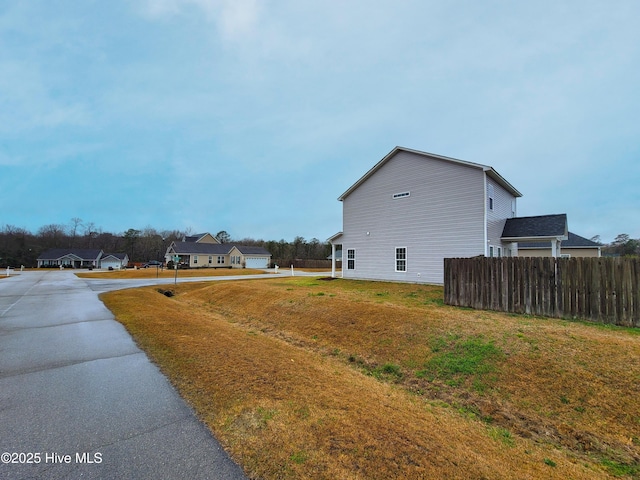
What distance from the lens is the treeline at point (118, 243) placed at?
65.4 m

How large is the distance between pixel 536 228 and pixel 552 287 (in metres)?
9.10

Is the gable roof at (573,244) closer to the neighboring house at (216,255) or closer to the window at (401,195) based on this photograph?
the window at (401,195)

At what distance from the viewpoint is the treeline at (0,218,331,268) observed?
65438 millimetres

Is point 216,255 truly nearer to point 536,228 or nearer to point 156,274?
point 156,274

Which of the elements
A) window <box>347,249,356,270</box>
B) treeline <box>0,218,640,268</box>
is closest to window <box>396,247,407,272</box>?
window <box>347,249,356,270</box>

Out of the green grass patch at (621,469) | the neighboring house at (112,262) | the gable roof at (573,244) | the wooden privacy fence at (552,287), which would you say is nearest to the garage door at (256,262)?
the neighboring house at (112,262)

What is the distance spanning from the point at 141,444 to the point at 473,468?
334cm

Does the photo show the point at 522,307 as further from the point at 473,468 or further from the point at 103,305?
the point at 103,305

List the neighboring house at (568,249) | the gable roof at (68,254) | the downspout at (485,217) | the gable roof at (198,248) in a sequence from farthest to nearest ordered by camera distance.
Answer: the gable roof at (68,254)
the gable roof at (198,248)
the neighboring house at (568,249)
the downspout at (485,217)

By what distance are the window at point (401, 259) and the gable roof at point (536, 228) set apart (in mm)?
5612

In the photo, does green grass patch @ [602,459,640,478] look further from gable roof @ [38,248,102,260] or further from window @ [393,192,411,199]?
gable roof @ [38,248,102,260]

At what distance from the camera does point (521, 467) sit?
9.84 feet

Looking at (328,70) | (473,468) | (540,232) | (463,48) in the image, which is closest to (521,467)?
(473,468)

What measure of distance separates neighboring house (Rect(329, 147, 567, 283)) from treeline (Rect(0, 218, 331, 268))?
150 ft
